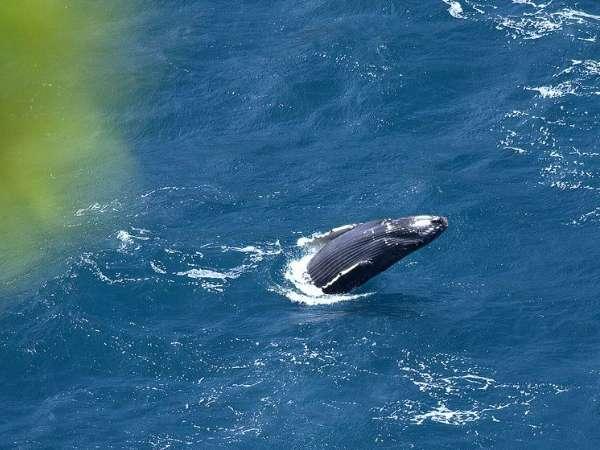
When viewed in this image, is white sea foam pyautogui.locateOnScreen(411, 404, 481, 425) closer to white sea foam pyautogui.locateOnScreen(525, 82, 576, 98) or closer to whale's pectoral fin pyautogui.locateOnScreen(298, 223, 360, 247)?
whale's pectoral fin pyautogui.locateOnScreen(298, 223, 360, 247)

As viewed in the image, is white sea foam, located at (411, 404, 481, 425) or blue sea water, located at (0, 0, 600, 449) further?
blue sea water, located at (0, 0, 600, 449)

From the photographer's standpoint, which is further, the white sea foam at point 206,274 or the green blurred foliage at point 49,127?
the green blurred foliage at point 49,127

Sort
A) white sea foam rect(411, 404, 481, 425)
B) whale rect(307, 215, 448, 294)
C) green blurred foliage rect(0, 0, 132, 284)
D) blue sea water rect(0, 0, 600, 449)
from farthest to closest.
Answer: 1. green blurred foliage rect(0, 0, 132, 284)
2. whale rect(307, 215, 448, 294)
3. blue sea water rect(0, 0, 600, 449)
4. white sea foam rect(411, 404, 481, 425)

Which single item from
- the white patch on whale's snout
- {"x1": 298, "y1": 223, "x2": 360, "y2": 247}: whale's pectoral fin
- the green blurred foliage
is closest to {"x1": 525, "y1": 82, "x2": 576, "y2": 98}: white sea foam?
{"x1": 298, "y1": 223, "x2": 360, "y2": 247}: whale's pectoral fin

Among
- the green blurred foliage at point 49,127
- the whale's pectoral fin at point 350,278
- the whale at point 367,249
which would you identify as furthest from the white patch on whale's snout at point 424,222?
the green blurred foliage at point 49,127

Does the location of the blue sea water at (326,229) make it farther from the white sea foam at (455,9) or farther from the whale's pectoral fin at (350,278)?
the whale's pectoral fin at (350,278)
